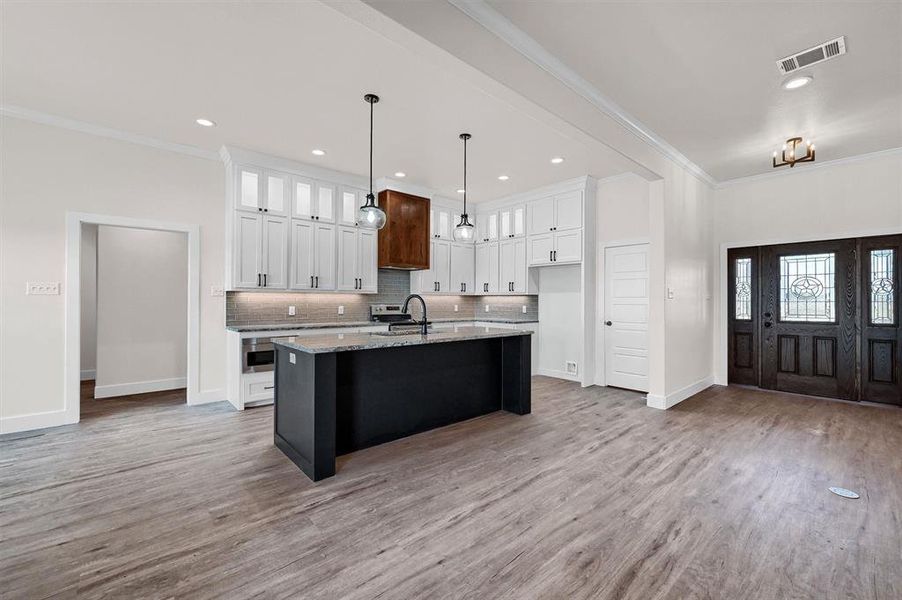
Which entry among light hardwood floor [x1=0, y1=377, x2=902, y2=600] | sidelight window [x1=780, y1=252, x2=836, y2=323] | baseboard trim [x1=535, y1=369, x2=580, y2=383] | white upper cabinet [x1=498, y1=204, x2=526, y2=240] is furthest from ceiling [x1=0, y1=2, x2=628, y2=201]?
baseboard trim [x1=535, y1=369, x2=580, y2=383]

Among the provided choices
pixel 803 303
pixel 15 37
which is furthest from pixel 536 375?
pixel 15 37

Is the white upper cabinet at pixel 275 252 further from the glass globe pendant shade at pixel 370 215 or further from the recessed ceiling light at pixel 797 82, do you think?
the recessed ceiling light at pixel 797 82

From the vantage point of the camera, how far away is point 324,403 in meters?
2.88

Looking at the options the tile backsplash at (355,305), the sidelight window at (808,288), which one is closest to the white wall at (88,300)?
the tile backsplash at (355,305)

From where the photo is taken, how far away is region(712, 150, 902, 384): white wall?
4.80 metres

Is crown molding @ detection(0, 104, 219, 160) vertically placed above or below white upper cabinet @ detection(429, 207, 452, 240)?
above

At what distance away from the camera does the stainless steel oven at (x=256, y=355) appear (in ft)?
15.3

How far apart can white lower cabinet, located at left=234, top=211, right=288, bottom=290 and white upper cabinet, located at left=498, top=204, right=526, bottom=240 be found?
11.8 ft

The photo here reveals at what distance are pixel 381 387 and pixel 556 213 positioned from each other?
4072mm

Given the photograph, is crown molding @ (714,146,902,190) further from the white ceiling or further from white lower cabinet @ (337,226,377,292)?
white lower cabinet @ (337,226,377,292)

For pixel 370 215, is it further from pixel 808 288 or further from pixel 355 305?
pixel 808 288

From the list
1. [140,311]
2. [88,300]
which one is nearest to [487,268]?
[140,311]

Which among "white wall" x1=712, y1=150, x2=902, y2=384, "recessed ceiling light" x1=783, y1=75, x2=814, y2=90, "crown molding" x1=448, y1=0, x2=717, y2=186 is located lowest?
"white wall" x1=712, y1=150, x2=902, y2=384

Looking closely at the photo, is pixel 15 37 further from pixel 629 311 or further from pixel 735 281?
pixel 735 281
